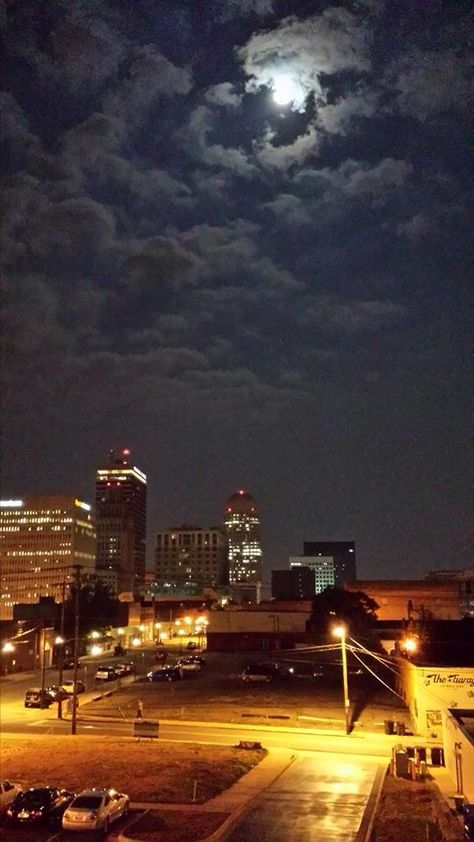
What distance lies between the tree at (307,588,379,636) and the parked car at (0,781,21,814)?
68.6 meters

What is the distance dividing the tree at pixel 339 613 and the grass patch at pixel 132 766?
57573mm

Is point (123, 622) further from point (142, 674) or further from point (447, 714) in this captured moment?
point (447, 714)

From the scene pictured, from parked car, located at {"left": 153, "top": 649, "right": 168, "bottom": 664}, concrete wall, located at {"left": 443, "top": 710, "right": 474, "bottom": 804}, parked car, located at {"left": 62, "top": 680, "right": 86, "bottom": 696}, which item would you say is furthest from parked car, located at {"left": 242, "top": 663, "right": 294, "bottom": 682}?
Result: concrete wall, located at {"left": 443, "top": 710, "right": 474, "bottom": 804}

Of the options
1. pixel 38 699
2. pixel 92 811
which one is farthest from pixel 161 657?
pixel 92 811

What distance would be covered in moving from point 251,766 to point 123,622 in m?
85.3

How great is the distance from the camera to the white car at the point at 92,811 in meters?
23.1

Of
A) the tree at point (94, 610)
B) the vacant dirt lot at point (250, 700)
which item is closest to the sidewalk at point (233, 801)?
the vacant dirt lot at point (250, 700)

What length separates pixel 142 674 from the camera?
7056cm

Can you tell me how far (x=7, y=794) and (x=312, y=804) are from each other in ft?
36.2

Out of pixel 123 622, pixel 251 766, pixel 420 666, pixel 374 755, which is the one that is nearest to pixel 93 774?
pixel 251 766

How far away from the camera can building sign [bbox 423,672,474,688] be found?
126 feet

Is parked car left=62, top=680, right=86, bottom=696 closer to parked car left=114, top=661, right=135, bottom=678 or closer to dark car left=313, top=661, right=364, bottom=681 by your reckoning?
parked car left=114, top=661, right=135, bottom=678

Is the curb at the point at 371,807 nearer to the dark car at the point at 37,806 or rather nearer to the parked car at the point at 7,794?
the dark car at the point at 37,806

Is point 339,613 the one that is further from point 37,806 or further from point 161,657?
point 37,806
